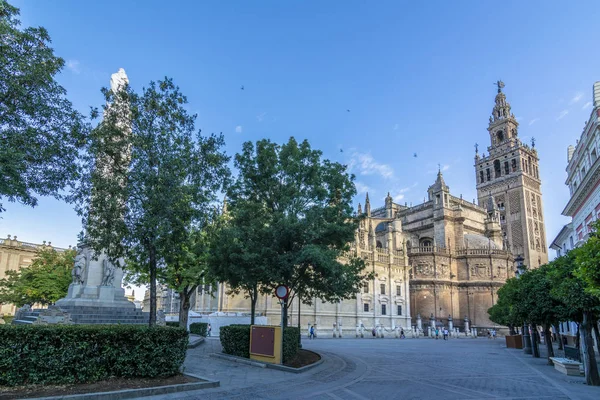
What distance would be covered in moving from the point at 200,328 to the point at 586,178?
87.0ft

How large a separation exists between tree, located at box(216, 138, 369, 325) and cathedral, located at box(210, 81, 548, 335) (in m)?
20.7

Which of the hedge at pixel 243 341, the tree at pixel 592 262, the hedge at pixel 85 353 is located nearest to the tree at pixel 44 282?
the hedge at pixel 243 341

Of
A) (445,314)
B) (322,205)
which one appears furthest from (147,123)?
(445,314)

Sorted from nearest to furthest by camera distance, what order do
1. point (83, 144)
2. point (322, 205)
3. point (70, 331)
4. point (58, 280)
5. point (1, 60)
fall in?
point (70, 331), point (1, 60), point (83, 144), point (322, 205), point (58, 280)

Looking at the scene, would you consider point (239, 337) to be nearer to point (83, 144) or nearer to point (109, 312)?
point (109, 312)

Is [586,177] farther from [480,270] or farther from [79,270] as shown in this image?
[480,270]

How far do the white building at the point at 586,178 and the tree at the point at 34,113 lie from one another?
69.0 feet

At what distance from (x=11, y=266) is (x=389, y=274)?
53.3 m

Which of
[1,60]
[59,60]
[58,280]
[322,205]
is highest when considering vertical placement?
[59,60]

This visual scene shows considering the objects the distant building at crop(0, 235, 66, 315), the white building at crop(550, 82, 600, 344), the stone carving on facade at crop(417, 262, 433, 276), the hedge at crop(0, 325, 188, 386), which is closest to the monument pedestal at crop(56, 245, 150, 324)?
the hedge at crop(0, 325, 188, 386)

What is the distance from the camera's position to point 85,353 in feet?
29.8

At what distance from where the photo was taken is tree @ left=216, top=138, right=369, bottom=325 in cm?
1612

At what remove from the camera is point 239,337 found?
16047mm

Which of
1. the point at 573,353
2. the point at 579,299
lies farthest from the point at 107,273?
the point at 573,353
